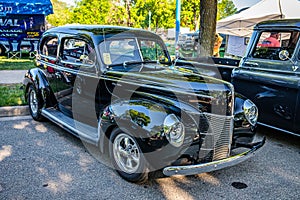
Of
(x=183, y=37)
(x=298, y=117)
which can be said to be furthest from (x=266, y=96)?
(x=183, y=37)

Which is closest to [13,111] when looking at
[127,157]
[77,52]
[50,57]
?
[50,57]

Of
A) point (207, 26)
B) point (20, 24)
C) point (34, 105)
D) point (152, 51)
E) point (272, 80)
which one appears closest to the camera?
point (272, 80)

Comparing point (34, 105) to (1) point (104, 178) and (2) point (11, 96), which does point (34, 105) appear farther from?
(1) point (104, 178)

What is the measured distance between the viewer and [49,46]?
18.6ft

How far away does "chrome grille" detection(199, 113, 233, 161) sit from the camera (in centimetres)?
321

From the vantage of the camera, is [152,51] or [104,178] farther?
[152,51]

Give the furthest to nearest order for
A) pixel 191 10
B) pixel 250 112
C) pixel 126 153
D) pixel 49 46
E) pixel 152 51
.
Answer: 1. pixel 191 10
2. pixel 49 46
3. pixel 152 51
4. pixel 250 112
5. pixel 126 153

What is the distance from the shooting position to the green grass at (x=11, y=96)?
650 cm

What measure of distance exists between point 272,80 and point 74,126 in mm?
3179

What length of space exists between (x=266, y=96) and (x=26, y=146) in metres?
3.90

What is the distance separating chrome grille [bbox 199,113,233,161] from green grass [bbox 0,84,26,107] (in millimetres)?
4771

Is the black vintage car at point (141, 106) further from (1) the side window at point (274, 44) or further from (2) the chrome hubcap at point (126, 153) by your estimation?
(1) the side window at point (274, 44)

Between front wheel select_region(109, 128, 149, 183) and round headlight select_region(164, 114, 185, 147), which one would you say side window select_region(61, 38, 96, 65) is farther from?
round headlight select_region(164, 114, 185, 147)

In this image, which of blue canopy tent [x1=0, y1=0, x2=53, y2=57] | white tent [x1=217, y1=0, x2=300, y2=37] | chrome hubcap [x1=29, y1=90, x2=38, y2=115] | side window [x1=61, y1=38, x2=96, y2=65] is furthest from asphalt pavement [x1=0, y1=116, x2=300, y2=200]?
blue canopy tent [x1=0, y1=0, x2=53, y2=57]
